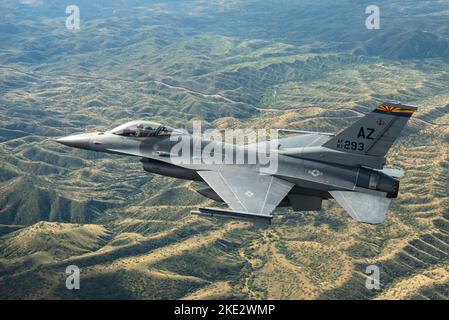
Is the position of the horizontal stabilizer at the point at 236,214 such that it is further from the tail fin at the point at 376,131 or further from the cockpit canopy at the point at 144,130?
the cockpit canopy at the point at 144,130

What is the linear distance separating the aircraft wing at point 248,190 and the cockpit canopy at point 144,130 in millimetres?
6547

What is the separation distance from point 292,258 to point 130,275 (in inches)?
1602

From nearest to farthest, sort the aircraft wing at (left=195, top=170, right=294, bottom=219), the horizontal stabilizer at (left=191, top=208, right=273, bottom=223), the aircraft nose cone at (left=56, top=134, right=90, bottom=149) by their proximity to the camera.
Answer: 1. the horizontal stabilizer at (left=191, top=208, right=273, bottom=223)
2. the aircraft wing at (left=195, top=170, right=294, bottom=219)
3. the aircraft nose cone at (left=56, top=134, right=90, bottom=149)

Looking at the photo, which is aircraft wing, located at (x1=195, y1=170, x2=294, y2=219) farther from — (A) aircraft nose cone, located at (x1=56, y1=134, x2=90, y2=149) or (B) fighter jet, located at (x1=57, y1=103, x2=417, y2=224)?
(A) aircraft nose cone, located at (x1=56, y1=134, x2=90, y2=149)

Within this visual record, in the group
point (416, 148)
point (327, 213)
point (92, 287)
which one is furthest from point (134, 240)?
point (416, 148)

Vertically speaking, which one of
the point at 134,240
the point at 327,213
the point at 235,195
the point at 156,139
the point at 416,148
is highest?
the point at 156,139

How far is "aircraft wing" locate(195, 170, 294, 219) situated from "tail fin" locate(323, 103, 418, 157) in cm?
641

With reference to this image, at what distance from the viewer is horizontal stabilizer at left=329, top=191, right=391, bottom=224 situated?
101ft

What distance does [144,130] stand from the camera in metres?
39.6

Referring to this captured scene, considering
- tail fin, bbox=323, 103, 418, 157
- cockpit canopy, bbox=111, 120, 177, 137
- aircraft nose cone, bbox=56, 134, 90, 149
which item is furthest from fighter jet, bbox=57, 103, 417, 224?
aircraft nose cone, bbox=56, 134, 90, 149

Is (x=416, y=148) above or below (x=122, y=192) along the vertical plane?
above

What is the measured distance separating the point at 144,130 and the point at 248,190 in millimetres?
13302

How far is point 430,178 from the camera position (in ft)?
457

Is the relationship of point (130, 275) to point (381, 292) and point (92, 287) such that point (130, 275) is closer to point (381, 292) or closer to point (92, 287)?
point (92, 287)
